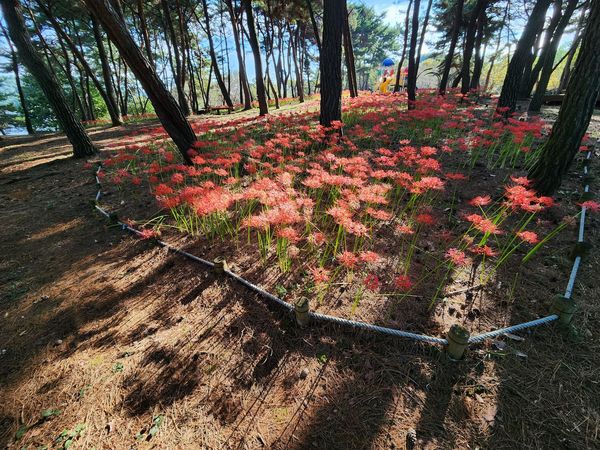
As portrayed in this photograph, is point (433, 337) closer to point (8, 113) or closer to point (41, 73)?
point (41, 73)

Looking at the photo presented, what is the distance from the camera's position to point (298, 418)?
1721mm

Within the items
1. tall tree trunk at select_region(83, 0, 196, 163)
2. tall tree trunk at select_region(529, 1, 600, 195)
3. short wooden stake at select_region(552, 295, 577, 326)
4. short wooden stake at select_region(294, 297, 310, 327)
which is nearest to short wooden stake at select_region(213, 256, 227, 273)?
short wooden stake at select_region(294, 297, 310, 327)

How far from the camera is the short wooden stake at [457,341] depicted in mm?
1866

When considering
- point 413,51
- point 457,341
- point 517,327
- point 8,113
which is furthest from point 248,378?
point 8,113

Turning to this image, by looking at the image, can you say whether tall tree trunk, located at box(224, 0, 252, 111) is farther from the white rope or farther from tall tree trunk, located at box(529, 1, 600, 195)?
the white rope

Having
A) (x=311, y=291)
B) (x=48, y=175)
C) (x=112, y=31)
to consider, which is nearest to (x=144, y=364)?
(x=311, y=291)

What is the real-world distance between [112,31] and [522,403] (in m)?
7.15

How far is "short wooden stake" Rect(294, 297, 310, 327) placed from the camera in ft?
7.10

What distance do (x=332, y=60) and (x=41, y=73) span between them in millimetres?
7425

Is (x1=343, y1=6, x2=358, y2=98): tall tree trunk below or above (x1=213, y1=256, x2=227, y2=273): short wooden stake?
above

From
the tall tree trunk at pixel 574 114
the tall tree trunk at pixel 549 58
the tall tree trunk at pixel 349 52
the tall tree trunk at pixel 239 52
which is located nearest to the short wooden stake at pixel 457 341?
the tall tree trunk at pixel 574 114

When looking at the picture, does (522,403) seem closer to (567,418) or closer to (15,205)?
(567,418)

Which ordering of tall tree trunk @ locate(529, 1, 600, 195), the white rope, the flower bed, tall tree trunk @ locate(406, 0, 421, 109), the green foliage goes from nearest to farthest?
the white rope → the flower bed → tall tree trunk @ locate(529, 1, 600, 195) → tall tree trunk @ locate(406, 0, 421, 109) → the green foliage

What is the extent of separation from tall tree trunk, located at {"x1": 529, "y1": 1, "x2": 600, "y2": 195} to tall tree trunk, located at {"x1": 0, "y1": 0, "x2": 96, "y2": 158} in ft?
34.8
